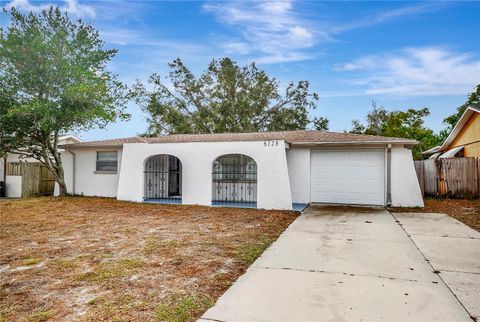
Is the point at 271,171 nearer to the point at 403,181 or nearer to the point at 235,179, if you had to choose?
the point at 235,179

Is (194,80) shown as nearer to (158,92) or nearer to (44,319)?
(158,92)

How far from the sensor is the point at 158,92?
1053 inches

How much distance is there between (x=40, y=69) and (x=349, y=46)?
12897mm

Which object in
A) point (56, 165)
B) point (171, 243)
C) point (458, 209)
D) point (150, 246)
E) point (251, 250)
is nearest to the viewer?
point (251, 250)

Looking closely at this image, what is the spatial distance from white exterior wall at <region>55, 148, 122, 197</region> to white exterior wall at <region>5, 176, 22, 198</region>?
7.07ft

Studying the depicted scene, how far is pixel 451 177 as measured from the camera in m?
12.9

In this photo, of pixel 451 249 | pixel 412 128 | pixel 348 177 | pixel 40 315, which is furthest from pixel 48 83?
pixel 412 128

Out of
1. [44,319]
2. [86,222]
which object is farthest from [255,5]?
[44,319]

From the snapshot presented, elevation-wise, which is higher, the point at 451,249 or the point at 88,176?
the point at 88,176

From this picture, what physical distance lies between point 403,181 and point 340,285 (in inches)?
326

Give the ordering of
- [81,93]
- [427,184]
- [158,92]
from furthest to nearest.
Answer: [158,92] → [427,184] → [81,93]

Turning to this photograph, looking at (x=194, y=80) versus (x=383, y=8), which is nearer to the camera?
(x=383, y=8)

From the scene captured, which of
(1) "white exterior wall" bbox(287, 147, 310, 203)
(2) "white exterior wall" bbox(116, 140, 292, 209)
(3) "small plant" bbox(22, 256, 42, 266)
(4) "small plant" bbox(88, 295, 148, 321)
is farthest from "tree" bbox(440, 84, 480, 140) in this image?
(3) "small plant" bbox(22, 256, 42, 266)

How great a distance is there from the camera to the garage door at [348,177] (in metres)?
11.2
